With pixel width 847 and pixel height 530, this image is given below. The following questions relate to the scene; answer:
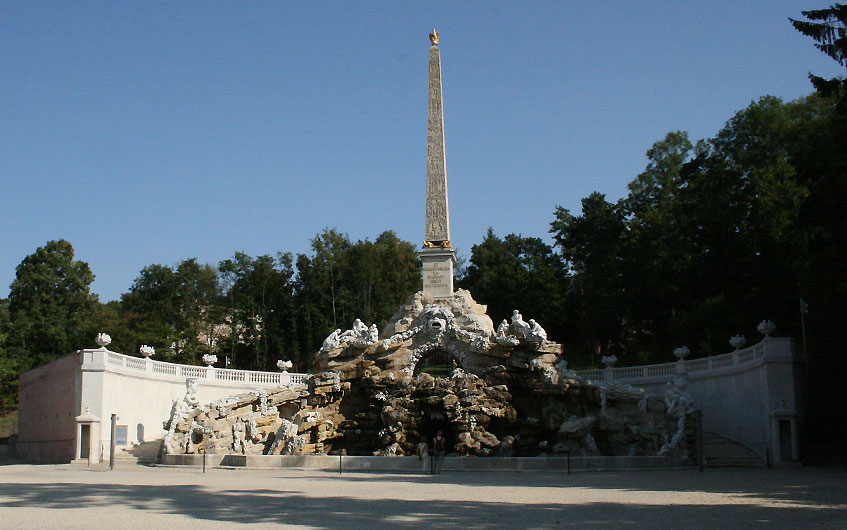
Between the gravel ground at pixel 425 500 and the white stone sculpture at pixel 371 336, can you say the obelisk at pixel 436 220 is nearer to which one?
the white stone sculpture at pixel 371 336

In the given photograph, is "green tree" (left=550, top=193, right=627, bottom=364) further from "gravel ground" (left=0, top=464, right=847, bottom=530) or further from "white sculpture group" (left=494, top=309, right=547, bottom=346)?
"gravel ground" (left=0, top=464, right=847, bottom=530)

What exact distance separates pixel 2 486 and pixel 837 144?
21.8m

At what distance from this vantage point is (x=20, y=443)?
119 ft

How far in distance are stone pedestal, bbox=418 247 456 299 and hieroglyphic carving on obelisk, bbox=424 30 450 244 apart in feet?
1.32

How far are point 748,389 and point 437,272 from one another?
13.6 meters

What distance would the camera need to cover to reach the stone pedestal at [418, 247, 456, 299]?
3609 centimetres

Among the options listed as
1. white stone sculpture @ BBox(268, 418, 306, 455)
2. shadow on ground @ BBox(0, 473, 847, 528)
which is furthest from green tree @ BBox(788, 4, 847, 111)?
white stone sculpture @ BBox(268, 418, 306, 455)

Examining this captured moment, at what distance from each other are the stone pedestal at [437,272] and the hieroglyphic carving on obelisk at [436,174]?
40 centimetres

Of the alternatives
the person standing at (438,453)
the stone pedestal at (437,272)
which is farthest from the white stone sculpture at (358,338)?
the person standing at (438,453)

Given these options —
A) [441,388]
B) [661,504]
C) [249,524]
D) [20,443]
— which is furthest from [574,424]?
[20,443]

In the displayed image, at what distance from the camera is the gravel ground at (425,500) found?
11977 mm

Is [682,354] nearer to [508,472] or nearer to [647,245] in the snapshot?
→ [647,245]

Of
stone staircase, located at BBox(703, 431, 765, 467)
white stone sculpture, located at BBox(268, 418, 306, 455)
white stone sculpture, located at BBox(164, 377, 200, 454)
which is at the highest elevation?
white stone sculpture, located at BBox(164, 377, 200, 454)

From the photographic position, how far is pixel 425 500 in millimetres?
14844
